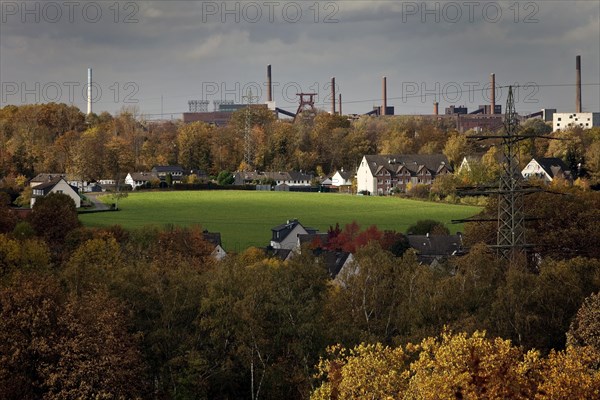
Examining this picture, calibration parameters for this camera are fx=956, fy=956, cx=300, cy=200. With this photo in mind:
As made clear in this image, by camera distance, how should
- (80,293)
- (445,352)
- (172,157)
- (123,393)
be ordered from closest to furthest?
(445,352), (123,393), (80,293), (172,157)

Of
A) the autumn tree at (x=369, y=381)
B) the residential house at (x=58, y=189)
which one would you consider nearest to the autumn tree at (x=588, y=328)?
the autumn tree at (x=369, y=381)

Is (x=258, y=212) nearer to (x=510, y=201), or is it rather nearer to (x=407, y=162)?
(x=407, y=162)

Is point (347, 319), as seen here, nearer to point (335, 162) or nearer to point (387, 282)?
point (387, 282)

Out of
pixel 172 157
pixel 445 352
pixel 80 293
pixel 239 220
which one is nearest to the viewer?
pixel 445 352

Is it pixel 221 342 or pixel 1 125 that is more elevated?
pixel 1 125

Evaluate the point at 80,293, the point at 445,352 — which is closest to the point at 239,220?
the point at 80,293

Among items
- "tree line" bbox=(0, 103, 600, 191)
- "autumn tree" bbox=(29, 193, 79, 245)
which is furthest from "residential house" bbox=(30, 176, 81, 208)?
"autumn tree" bbox=(29, 193, 79, 245)

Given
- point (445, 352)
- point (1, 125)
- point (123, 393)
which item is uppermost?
point (1, 125)

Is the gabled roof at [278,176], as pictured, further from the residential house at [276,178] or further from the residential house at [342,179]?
the residential house at [342,179]
